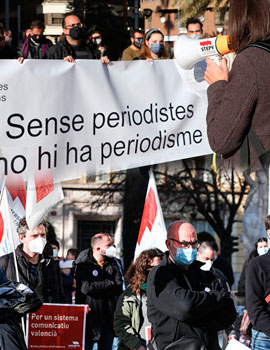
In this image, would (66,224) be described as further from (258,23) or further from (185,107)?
(258,23)

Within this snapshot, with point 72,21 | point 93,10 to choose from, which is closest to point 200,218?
point 93,10

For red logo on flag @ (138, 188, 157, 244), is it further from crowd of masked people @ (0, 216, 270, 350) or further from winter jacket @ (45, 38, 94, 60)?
winter jacket @ (45, 38, 94, 60)

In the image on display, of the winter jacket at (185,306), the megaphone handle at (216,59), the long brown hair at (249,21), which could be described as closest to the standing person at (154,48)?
the winter jacket at (185,306)

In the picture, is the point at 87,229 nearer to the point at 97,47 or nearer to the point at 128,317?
the point at 97,47

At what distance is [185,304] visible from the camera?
233 inches

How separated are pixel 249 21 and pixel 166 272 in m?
3.43

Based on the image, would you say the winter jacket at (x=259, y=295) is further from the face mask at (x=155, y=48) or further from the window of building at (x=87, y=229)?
the window of building at (x=87, y=229)

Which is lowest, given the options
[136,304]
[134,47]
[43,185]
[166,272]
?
[136,304]

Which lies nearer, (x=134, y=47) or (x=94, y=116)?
(x=94, y=116)

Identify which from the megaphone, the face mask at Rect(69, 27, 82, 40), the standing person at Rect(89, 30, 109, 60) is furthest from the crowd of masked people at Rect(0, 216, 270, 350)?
the megaphone

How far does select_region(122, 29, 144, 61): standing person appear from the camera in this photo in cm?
1034

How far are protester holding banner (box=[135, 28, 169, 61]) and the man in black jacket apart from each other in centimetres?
228

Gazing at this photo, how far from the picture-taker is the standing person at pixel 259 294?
7.19 m

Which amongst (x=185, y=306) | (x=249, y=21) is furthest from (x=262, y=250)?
(x=249, y=21)
